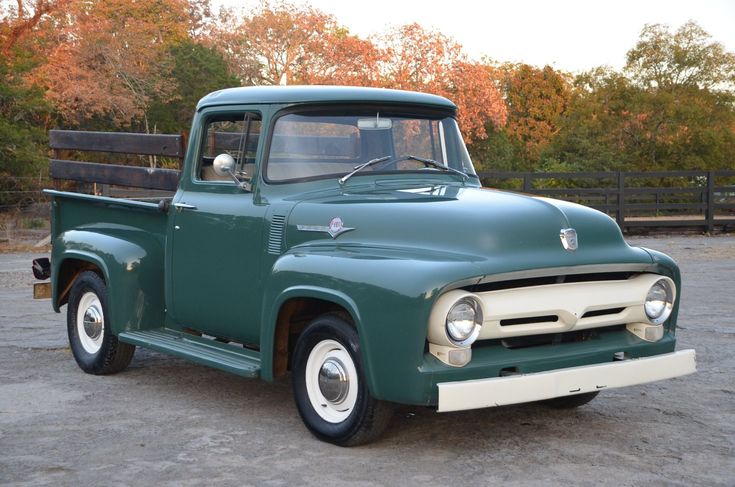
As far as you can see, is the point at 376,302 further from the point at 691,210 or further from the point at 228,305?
the point at 691,210

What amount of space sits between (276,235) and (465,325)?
152cm

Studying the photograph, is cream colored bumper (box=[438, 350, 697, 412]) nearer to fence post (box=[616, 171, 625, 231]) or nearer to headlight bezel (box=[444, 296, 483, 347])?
headlight bezel (box=[444, 296, 483, 347])

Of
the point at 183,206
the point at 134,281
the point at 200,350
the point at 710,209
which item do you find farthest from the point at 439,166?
the point at 710,209

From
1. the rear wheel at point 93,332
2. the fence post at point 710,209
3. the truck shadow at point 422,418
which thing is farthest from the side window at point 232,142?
the fence post at point 710,209

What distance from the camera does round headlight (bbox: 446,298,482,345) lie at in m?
4.82

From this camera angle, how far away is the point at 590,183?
34469 millimetres

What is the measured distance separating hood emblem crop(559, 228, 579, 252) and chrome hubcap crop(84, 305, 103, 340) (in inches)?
149

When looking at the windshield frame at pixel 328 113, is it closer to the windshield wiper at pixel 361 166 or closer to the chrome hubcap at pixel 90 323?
the windshield wiper at pixel 361 166

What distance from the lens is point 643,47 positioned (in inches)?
1697

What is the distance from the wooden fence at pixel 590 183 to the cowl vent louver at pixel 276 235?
4.85ft

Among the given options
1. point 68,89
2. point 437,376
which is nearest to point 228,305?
point 437,376

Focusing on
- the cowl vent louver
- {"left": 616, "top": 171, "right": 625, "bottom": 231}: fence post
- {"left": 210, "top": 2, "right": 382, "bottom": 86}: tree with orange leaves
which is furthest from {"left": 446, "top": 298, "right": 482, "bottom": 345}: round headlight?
{"left": 210, "top": 2, "right": 382, "bottom": 86}: tree with orange leaves

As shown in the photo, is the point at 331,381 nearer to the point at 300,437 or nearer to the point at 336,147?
the point at 300,437

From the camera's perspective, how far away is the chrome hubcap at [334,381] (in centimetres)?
525
